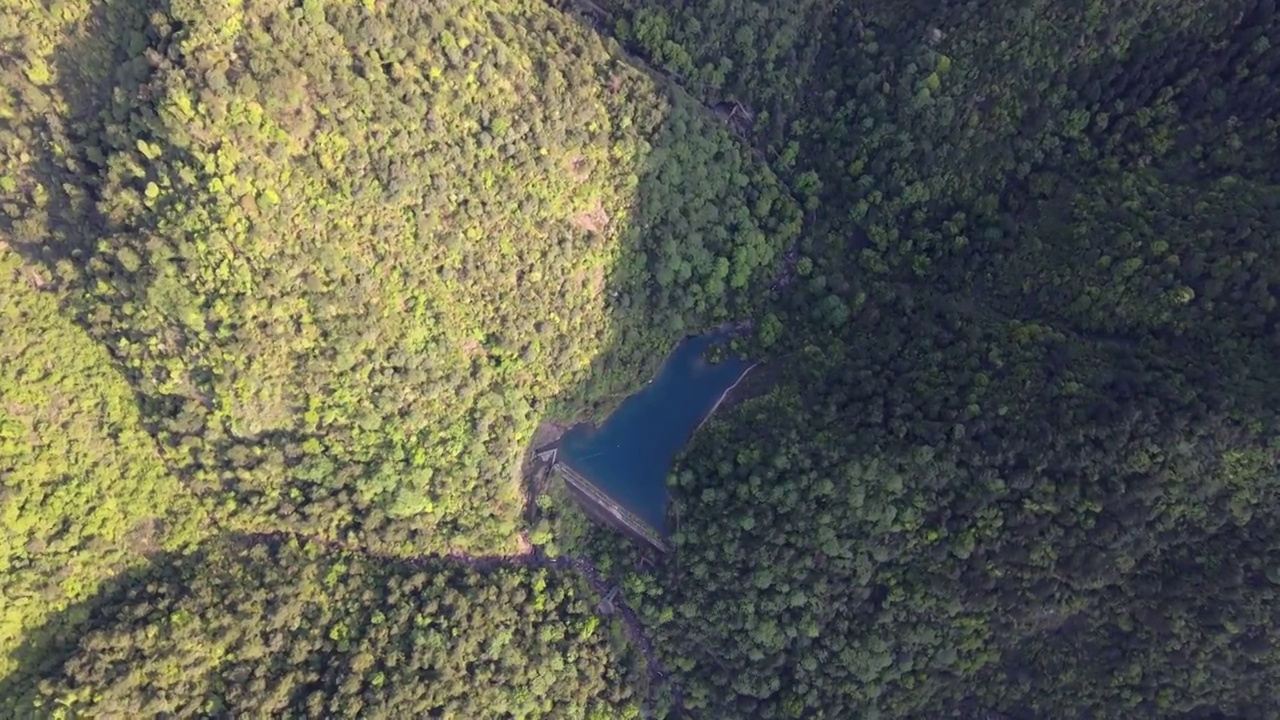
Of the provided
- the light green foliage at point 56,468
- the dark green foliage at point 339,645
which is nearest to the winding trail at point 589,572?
the dark green foliage at point 339,645

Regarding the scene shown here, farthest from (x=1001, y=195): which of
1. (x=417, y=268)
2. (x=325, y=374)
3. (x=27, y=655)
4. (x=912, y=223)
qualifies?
(x=27, y=655)

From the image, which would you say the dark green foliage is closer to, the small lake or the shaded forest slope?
the shaded forest slope

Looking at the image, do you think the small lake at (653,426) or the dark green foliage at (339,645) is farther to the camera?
the small lake at (653,426)

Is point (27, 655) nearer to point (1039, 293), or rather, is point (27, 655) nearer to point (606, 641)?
point (606, 641)

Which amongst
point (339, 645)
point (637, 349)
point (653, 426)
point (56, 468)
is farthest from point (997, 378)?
point (56, 468)

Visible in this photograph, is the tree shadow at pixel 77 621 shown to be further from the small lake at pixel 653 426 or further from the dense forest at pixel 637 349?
the small lake at pixel 653 426

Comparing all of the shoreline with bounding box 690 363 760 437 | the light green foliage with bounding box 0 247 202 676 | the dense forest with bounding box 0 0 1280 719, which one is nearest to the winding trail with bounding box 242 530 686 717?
the dense forest with bounding box 0 0 1280 719
